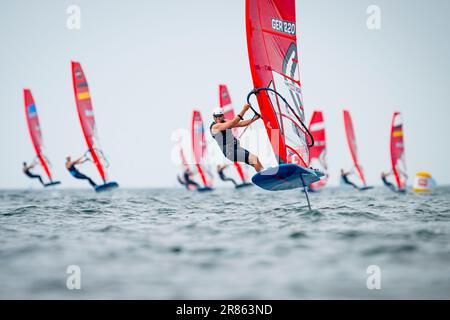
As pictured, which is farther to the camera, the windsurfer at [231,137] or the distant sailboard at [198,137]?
the distant sailboard at [198,137]

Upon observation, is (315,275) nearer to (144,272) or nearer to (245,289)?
(245,289)

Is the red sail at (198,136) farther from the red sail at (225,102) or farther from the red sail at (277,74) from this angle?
the red sail at (277,74)

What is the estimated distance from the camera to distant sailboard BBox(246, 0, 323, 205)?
7.76 metres

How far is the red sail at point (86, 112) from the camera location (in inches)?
800

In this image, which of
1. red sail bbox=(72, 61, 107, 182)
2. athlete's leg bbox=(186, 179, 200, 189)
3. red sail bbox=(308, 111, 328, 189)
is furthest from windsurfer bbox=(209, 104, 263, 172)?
athlete's leg bbox=(186, 179, 200, 189)

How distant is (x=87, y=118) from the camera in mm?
20812

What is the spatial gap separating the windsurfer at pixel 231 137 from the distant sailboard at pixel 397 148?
2291 centimetres

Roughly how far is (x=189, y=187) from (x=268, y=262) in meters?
35.8

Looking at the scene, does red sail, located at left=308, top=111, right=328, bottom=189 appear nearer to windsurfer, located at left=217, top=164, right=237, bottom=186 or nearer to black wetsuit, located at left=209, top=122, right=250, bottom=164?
windsurfer, located at left=217, top=164, right=237, bottom=186

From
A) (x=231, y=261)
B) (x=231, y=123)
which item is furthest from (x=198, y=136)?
(x=231, y=261)

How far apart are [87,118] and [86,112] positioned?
0.29 metres

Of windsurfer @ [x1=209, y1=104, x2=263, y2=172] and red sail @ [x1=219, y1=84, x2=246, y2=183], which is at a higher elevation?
Answer: red sail @ [x1=219, y1=84, x2=246, y2=183]

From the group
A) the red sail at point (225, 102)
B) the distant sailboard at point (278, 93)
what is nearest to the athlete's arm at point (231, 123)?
the distant sailboard at point (278, 93)
